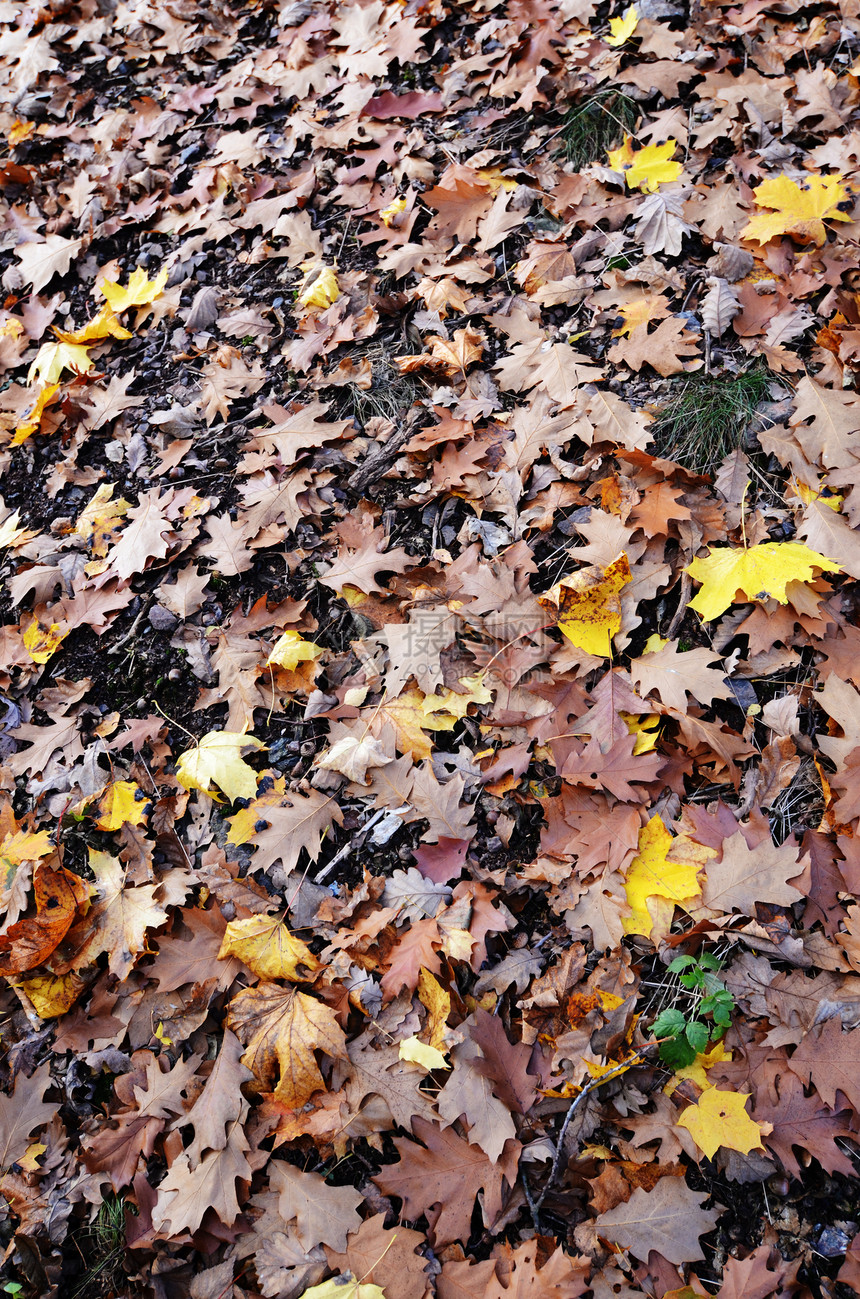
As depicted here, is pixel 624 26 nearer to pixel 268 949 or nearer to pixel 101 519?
pixel 101 519

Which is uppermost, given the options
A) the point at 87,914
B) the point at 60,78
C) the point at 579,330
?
the point at 60,78

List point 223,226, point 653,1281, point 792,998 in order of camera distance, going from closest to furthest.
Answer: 1. point 653,1281
2. point 792,998
3. point 223,226

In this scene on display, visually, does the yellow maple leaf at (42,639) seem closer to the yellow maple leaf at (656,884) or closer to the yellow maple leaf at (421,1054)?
the yellow maple leaf at (421,1054)

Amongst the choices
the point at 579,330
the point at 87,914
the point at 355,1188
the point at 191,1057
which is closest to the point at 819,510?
the point at 579,330

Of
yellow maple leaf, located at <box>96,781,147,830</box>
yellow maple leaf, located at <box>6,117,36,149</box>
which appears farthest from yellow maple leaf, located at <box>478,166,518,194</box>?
yellow maple leaf, located at <box>6,117,36,149</box>

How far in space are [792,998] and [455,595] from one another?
145 centimetres

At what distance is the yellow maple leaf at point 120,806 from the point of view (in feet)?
8.02

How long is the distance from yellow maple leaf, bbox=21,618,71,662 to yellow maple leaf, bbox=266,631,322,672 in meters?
0.90

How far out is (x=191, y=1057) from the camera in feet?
6.89

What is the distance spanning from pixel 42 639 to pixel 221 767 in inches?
39.8

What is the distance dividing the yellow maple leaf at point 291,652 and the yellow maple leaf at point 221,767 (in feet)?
0.86

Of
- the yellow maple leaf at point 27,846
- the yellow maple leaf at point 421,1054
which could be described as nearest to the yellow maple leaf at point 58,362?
the yellow maple leaf at point 27,846

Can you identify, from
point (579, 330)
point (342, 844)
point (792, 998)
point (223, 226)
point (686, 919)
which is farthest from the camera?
point (223, 226)

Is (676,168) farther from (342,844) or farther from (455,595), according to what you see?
(342,844)
